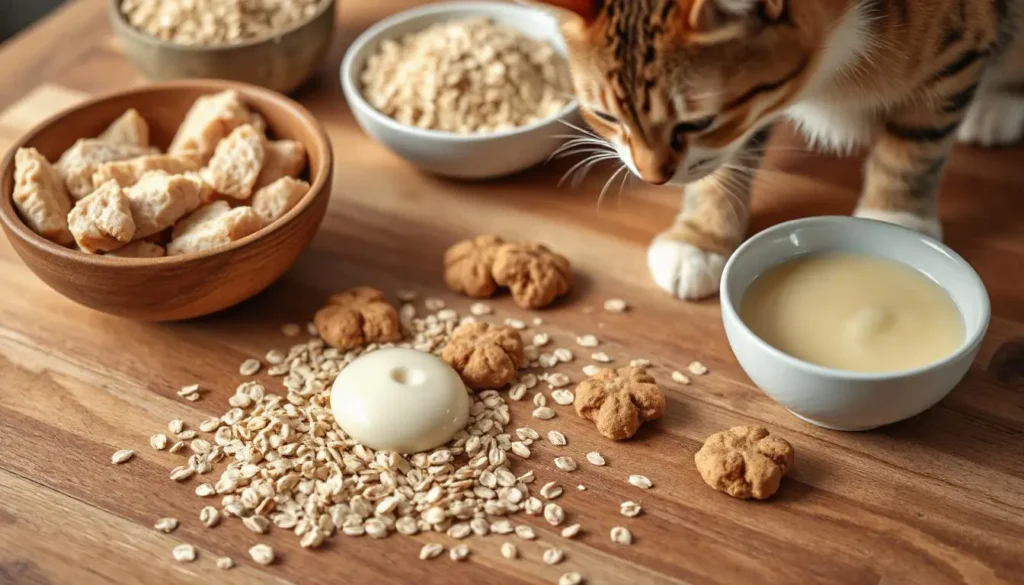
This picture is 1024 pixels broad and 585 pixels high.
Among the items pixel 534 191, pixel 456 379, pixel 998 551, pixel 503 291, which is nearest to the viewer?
pixel 998 551

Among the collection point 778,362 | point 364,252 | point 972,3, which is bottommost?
point 364,252

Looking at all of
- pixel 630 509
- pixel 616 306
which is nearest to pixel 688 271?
pixel 616 306

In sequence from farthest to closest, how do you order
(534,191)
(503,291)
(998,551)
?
1. (534,191)
2. (503,291)
3. (998,551)

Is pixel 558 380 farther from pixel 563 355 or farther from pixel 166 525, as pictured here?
pixel 166 525

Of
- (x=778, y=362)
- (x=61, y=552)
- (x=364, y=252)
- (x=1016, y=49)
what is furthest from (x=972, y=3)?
(x=61, y=552)

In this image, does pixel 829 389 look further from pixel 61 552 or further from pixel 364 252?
pixel 61 552

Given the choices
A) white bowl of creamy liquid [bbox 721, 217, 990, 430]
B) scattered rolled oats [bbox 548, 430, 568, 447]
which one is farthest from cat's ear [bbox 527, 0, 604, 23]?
scattered rolled oats [bbox 548, 430, 568, 447]

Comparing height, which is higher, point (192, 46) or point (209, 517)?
point (192, 46)
